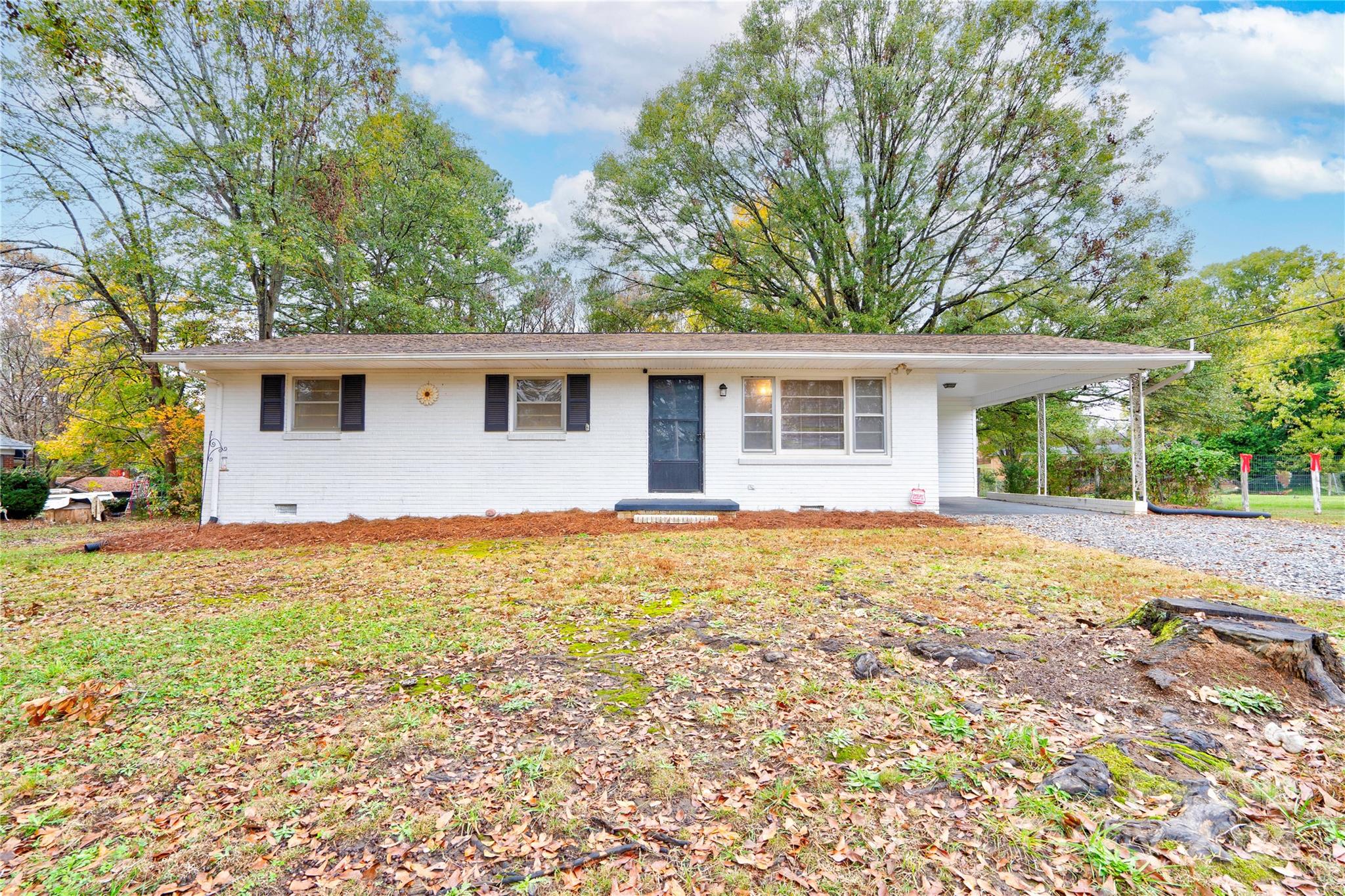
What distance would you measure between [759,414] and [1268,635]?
692 cm

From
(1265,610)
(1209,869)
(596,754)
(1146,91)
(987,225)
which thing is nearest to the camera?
(1209,869)

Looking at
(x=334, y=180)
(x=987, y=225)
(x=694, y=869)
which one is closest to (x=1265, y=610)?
(x=694, y=869)

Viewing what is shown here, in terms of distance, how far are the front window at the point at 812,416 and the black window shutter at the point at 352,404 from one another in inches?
280

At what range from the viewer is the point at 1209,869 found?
1.51 m

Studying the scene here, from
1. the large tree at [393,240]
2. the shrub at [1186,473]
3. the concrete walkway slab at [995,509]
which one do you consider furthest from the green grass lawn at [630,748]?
the large tree at [393,240]

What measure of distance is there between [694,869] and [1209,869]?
145 centimetres

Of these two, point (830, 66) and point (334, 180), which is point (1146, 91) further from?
point (334, 180)

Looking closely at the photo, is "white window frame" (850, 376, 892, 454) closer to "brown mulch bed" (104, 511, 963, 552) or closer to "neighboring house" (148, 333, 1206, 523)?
"neighboring house" (148, 333, 1206, 523)

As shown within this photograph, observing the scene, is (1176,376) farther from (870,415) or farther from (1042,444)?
(870,415)

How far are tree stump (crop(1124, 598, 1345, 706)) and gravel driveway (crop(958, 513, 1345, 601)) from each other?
7.08ft

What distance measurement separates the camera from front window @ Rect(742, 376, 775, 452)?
9203 mm

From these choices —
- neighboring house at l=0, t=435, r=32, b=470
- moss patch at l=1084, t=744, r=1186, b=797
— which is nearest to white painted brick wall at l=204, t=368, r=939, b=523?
moss patch at l=1084, t=744, r=1186, b=797

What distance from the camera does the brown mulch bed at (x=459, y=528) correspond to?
23.5ft

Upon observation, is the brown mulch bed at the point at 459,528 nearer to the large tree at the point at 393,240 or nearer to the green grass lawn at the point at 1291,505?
the green grass lawn at the point at 1291,505
